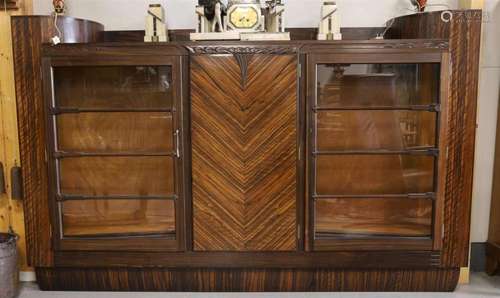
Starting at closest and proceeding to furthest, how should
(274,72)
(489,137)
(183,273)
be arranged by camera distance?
(274,72) < (183,273) < (489,137)

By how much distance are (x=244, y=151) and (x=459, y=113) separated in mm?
1365

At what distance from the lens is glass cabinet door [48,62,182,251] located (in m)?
2.61

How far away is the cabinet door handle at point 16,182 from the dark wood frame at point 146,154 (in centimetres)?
30

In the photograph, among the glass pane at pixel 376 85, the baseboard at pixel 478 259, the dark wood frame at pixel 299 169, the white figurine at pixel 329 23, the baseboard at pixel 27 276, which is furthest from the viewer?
the baseboard at pixel 478 259

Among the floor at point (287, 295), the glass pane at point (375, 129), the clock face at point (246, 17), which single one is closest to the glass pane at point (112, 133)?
the clock face at point (246, 17)

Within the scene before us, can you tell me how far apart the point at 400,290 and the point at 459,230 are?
0.54 metres

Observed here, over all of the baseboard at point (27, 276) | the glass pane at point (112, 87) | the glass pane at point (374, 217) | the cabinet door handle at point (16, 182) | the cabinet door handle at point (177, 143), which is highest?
the glass pane at point (112, 87)

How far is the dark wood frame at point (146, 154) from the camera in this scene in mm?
2516

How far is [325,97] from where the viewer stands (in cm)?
262

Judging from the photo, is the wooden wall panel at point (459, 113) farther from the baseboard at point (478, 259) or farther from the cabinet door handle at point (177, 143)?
the cabinet door handle at point (177, 143)

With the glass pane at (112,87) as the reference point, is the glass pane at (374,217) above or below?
below

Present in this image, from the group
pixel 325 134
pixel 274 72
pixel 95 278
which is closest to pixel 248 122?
pixel 274 72

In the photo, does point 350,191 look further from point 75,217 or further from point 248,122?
point 75,217

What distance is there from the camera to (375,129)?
265 cm
